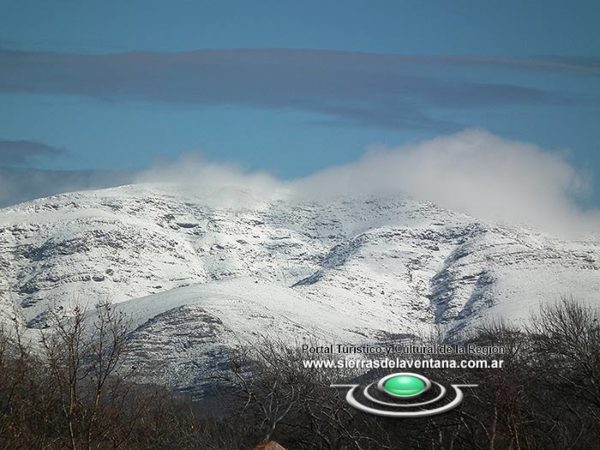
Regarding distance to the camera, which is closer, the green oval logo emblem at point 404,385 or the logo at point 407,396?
the logo at point 407,396

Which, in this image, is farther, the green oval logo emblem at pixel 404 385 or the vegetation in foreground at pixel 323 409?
the vegetation in foreground at pixel 323 409

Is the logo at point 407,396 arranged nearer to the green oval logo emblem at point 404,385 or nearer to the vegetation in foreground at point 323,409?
the green oval logo emblem at point 404,385

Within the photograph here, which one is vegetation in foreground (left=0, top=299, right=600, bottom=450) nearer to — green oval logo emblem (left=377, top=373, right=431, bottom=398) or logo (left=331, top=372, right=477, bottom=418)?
logo (left=331, top=372, right=477, bottom=418)

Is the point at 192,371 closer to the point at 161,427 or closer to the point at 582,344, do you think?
the point at 161,427

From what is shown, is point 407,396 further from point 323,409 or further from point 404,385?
point 323,409

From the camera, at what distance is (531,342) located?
68.4 meters

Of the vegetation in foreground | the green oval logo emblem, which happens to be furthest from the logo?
the vegetation in foreground

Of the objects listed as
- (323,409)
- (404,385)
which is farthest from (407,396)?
(323,409)

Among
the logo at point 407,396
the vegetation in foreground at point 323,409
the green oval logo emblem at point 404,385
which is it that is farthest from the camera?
the vegetation in foreground at point 323,409

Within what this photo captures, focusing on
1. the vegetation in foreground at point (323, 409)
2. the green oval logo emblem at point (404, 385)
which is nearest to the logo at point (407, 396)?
the green oval logo emblem at point (404, 385)

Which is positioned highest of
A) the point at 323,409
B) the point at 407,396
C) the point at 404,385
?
the point at 323,409

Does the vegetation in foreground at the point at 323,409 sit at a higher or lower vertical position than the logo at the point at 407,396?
higher

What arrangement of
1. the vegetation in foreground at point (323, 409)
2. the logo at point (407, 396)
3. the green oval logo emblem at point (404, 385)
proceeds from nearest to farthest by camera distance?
1. the logo at point (407, 396)
2. the green oval logo emblem at point (404, 385)
3. the vegetation in foreground at point (323, 409)

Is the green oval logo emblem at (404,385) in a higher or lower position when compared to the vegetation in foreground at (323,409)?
lower
